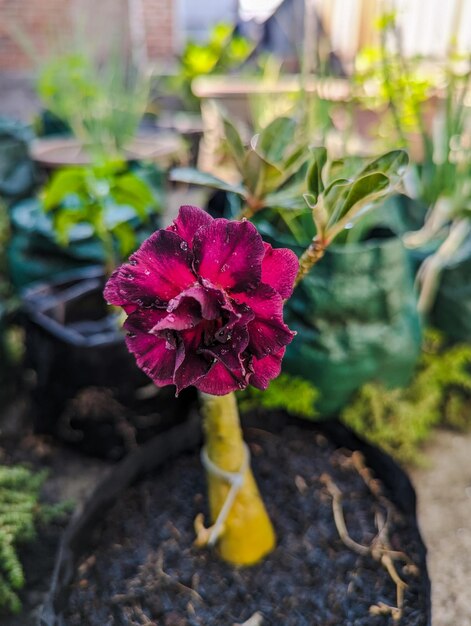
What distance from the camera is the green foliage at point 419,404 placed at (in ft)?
3.34

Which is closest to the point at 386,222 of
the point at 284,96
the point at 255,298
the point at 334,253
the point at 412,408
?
the point at 334,253

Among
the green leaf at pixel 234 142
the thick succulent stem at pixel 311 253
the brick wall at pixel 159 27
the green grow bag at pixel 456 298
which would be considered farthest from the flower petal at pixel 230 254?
the brick wall at pixel 159 27

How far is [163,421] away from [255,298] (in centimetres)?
61

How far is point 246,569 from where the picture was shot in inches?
27.2

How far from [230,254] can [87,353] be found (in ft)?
1.79

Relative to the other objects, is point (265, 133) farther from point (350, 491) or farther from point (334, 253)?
point (350, 491)

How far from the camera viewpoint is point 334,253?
33.9 inches

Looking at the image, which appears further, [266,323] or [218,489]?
[218,489]

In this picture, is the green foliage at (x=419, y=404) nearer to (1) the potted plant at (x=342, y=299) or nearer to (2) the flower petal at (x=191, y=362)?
(1) the potted plant at (x=342, y=299)

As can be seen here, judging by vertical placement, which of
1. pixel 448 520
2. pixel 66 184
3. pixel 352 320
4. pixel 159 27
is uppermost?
pixel 66 184

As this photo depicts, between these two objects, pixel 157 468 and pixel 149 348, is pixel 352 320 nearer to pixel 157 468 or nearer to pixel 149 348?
pixel 157 468

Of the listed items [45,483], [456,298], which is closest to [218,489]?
[45,483]

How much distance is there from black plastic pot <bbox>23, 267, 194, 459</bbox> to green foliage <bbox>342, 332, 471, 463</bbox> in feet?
1.10

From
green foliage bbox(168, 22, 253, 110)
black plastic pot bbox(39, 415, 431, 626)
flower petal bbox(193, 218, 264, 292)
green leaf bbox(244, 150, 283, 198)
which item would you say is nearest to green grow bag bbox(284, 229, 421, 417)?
black plastic pot bbox(39, 415, 431, 626)
